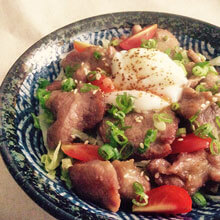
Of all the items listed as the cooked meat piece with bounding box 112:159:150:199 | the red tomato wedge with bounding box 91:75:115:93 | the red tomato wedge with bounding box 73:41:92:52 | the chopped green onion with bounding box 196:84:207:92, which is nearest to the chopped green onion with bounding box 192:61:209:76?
the chopped green onion with bounding box 196:84:207:92

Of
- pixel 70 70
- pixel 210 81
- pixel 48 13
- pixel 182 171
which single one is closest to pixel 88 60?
pixel 70 70

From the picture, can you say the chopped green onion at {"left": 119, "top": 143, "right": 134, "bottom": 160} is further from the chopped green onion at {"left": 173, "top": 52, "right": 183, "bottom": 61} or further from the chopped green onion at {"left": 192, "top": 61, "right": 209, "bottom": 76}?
the chopped green onion at {"left": 173, "top": 52, "right": 183, "bottom": 61}

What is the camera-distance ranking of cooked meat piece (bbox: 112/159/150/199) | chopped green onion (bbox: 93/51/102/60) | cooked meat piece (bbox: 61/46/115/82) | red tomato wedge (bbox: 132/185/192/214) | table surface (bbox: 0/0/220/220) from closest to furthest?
red tomato wedge (bbox: 132/185/192/214), cooked meat piece (bbox: 112/159/150/199), cooked meat piece (bbox: 61/46/115/82), chopped green onion (bbox: 93/51/102/60), table surface (bbox: 0/0/220/220)

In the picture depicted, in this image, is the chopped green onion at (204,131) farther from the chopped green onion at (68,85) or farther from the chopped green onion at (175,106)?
the chopped green onion at (68,85)

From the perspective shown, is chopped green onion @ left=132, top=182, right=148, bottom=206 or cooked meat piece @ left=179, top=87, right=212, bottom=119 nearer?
chopped green onion @ left=132, top=182, right=148, bottom=206

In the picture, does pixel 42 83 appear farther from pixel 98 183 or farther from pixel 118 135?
pixel 98 183

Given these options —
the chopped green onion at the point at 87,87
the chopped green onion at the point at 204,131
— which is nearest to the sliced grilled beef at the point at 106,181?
the chopped green onion at the point at 204,131
